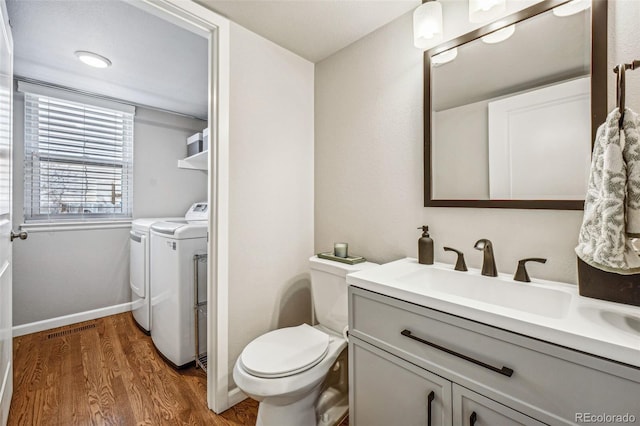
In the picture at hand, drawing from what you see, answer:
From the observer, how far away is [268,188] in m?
1.77

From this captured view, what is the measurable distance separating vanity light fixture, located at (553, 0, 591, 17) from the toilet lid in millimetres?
1724

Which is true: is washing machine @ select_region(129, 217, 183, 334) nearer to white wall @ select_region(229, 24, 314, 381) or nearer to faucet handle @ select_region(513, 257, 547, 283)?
white wall @ select_region(229, 24, 314, 381)

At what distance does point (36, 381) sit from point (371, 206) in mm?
2474

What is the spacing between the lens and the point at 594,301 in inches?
34.5

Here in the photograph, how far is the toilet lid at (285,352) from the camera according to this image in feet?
3.92

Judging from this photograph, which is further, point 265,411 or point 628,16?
point 265,411

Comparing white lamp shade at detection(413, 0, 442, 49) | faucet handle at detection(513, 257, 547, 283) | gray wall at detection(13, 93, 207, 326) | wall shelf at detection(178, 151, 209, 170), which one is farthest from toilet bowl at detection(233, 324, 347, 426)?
gray wall at detection(13, 93, 207, 326)

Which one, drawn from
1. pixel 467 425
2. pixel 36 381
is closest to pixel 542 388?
pixel 467 425

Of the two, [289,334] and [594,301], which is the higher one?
[594,301]

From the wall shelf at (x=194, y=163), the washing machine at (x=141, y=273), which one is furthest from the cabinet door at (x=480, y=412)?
the wall shelf at (x=194, y=163)

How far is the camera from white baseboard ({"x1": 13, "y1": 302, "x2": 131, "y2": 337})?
2377 millimetres

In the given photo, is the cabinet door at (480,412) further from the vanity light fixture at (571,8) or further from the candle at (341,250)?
the vanity light fixture at (571,8)

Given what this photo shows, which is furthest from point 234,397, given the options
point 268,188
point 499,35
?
point 499,35

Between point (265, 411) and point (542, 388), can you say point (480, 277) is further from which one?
point (265, 411)
